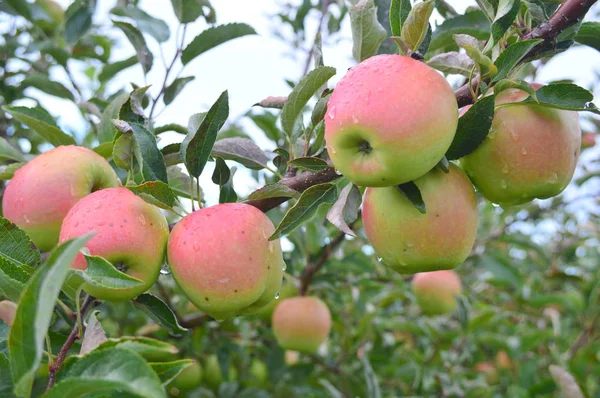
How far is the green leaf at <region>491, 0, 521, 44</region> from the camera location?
2.77 ft

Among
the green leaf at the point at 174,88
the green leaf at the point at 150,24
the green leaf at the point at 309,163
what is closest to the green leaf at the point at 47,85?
the green leaf at the point at 150,24

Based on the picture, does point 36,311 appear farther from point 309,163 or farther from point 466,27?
point 466,27

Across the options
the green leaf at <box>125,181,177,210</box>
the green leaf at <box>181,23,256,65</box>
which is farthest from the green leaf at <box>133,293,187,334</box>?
the green leaf at <box>181,23,256,65</box>

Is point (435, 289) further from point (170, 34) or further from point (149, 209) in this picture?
point (149, 209)

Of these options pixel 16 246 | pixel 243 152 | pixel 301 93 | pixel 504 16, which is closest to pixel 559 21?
pixel 504 16

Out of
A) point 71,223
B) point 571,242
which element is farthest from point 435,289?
point 71,223

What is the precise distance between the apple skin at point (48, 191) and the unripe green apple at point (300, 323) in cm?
100

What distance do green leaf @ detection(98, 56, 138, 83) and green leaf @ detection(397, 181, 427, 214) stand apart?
1285 millimetres

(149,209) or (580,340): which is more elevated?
(149,209)

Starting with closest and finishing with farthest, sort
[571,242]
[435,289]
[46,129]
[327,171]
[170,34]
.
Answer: [327,171]
[46,129]
[170,34]
[435,289]
[571,242]

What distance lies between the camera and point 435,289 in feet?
7.88

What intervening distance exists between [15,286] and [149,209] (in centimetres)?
25

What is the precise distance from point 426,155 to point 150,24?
44.8 inches

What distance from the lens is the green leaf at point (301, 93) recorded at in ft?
3.28
